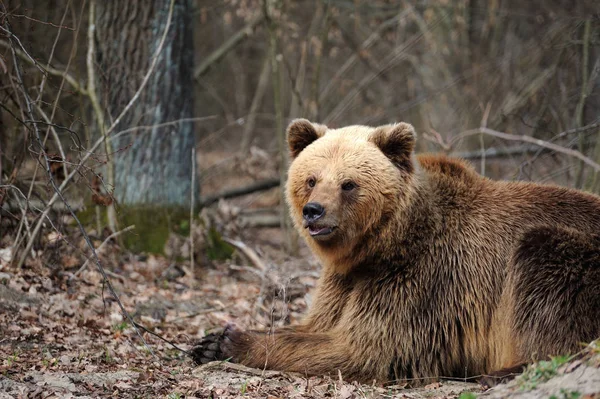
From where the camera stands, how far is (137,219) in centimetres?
872

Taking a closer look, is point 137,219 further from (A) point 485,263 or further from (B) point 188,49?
(A) point 485,263

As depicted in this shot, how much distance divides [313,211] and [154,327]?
7.98 feet

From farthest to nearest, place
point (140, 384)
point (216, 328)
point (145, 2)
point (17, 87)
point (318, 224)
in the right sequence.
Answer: point (145, 2) → point (216, 328) → point (17, 87) → point (318, 224) → point (140, 384)

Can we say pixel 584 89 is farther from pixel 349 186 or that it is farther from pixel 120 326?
pixel 120 326

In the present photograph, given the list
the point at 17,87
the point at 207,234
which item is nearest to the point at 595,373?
the point at 17,87

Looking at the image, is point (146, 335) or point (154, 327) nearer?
point (146, 335)

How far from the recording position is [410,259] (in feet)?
17.9

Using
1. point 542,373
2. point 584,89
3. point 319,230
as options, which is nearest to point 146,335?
point 319,230

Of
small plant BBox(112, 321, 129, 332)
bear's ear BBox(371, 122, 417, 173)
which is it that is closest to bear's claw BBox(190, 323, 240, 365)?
small plant BBox(112, 321, 129, 332)

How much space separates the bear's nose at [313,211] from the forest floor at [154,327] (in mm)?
679

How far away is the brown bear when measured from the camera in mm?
5227

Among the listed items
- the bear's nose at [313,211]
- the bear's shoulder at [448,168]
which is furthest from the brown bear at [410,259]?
the bear's shoulder at [448,168]

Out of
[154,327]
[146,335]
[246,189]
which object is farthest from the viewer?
[246,189]

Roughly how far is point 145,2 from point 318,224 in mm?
4846
